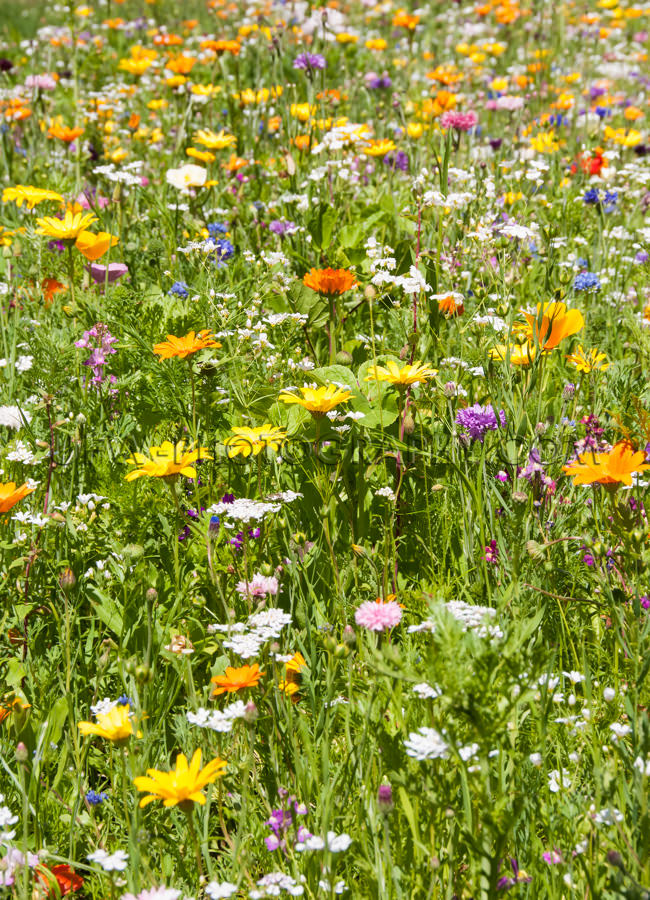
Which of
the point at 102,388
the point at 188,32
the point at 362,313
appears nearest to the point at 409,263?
the point at 362,313

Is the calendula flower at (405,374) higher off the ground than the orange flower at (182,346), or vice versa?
the orange flower at (182,346)

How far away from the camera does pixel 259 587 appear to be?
1.75 metres

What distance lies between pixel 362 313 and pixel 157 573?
4.63 ft

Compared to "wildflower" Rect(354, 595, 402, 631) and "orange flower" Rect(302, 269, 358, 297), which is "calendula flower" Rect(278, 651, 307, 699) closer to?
"wildflower" Rect(354, 595, 402, 631)

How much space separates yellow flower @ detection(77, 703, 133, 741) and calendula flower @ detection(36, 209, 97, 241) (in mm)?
1409

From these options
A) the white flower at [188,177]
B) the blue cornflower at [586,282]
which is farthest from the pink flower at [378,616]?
the white flower at [188,177]

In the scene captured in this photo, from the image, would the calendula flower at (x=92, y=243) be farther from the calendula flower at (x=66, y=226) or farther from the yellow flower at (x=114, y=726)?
the yellow flower at (x=114, y=726)

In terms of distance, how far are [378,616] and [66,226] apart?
155 centimetres

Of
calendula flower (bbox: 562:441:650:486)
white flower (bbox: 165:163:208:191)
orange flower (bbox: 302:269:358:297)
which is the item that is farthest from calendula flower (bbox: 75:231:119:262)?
calendula flower (bbox: 562:441:650:486)

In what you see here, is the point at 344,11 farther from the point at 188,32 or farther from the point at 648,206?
the point at 648,206

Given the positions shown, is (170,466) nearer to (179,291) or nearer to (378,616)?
(378,616)

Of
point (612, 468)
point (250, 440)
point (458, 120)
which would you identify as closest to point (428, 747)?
point (612, 468)

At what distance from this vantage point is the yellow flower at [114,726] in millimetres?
1371

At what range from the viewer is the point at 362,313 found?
10.0 ft
